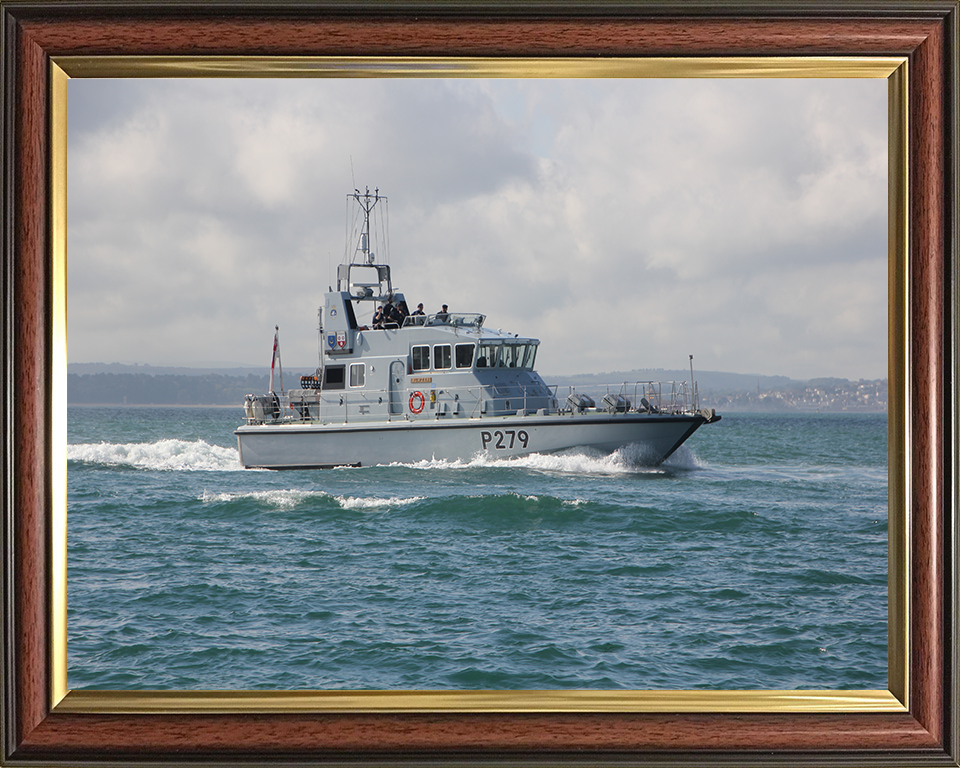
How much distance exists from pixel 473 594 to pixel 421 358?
10840 millimetres

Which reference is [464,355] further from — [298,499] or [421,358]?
[298,499]

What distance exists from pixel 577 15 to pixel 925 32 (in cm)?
112

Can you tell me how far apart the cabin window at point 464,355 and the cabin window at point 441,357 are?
0.69 ft

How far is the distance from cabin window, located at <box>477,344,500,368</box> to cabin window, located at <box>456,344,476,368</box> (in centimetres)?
17

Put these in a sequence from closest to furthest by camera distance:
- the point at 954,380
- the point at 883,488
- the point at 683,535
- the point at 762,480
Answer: the point at 954,380 < the point at 883,488 < the point at 683,535 < the point at 762,480

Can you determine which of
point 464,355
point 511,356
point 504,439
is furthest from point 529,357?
point 504,439

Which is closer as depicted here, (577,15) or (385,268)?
(577,15)

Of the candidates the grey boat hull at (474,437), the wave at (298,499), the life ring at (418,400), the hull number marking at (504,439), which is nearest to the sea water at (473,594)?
the wave at (298,499)

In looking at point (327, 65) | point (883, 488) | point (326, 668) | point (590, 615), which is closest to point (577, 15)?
point (327, 65)

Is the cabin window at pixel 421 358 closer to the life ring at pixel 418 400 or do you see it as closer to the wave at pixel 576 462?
the life ring at pixel 418 400

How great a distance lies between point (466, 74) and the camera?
8.38 feet

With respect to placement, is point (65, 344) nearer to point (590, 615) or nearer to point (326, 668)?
point (326, 668)

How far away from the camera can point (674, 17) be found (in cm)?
247

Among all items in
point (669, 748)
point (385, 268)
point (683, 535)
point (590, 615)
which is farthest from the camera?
point (385, 268)
